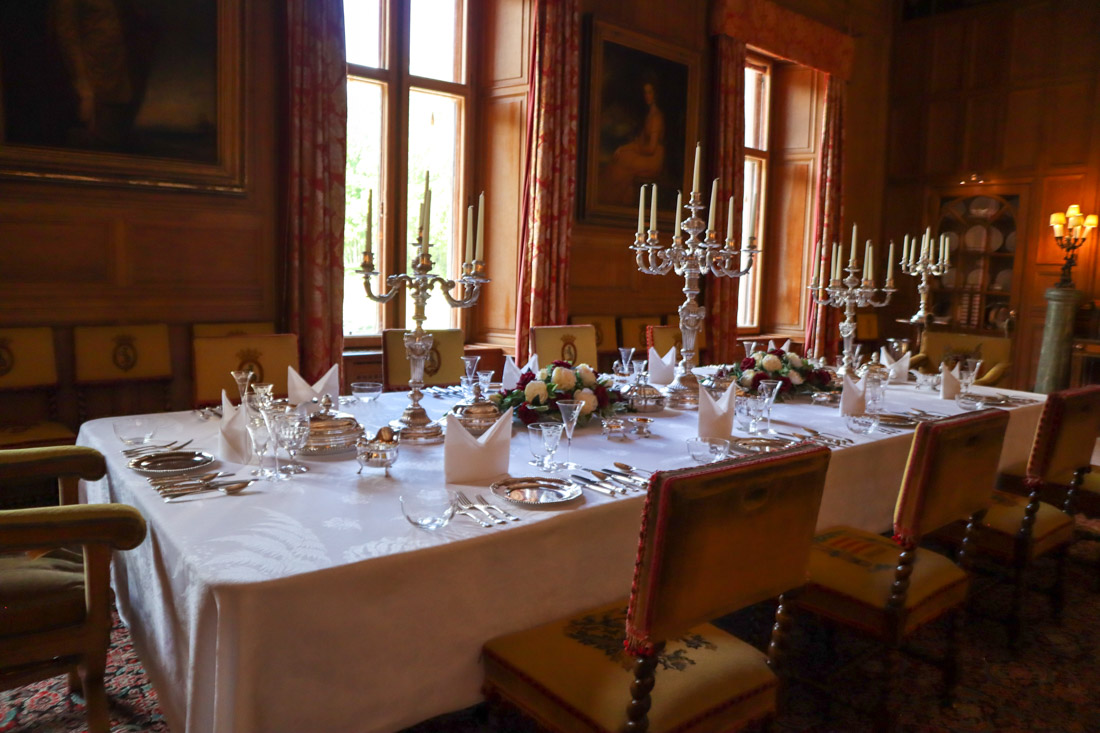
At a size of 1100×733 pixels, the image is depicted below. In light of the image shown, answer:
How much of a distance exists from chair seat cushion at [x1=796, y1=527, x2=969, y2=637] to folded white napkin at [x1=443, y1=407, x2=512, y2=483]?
0.82m

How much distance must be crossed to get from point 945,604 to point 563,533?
1.14m

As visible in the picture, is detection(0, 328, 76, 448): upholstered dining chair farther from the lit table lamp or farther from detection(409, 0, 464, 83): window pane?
the lit table lamp

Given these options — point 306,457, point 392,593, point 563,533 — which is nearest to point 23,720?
point 306,457

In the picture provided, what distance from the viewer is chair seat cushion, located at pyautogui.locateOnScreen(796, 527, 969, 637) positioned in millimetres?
1869

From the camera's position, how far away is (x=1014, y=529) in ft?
8.18

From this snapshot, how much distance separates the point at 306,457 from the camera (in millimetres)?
1919

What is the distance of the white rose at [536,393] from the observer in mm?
2273

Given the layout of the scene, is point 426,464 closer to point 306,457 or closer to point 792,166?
point 306,457

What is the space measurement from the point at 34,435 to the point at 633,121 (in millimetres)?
4393

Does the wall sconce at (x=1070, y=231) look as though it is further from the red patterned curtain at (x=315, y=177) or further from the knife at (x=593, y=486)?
the knife at (x=593, y=486)

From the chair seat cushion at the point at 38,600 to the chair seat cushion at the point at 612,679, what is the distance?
2.68 ft

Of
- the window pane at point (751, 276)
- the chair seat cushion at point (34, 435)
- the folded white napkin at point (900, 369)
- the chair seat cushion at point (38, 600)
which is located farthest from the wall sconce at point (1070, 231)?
the chair seat cushion at point (38, 600)

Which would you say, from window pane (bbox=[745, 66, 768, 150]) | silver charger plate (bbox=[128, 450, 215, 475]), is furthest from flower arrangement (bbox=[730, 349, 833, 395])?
window pane (bbox=[745, 66, 768, 150])

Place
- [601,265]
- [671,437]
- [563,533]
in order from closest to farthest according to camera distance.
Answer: [563,533] → [671,437] → [601,265]
